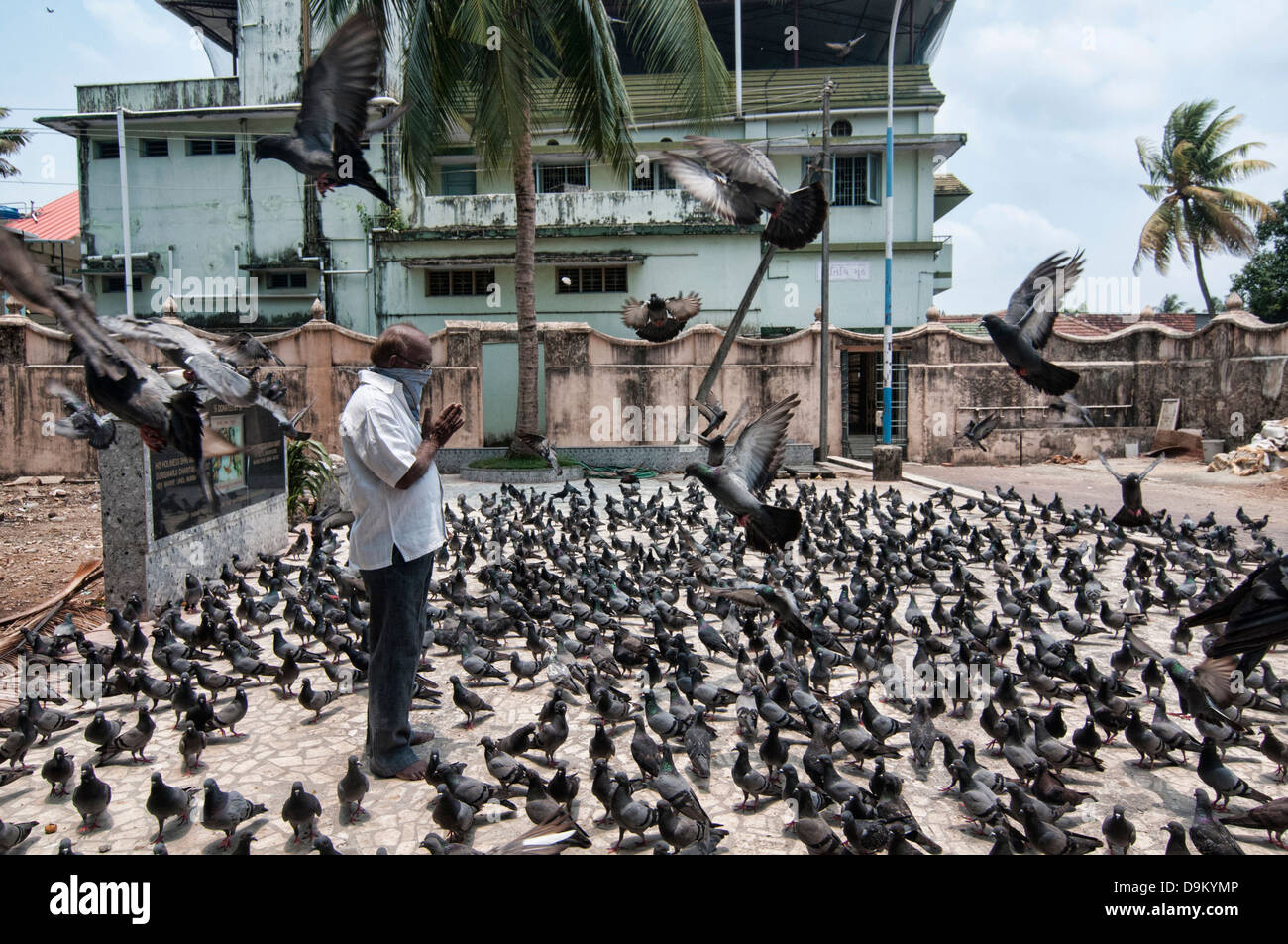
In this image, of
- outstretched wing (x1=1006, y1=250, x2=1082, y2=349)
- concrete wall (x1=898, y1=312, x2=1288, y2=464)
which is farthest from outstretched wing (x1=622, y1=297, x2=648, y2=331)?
outstretched wing (x1=1006, y1=250, x2=1082, y2=349)

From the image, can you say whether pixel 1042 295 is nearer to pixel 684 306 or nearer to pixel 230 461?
pixel 230 461

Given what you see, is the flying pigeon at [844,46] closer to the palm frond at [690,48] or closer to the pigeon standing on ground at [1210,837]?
the palm frond at [690,48]

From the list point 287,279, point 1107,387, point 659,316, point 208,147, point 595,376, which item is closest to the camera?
point 595,376

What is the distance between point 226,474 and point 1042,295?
8159 mm

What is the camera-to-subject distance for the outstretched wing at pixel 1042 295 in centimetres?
652

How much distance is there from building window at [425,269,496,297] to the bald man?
22.6 meters

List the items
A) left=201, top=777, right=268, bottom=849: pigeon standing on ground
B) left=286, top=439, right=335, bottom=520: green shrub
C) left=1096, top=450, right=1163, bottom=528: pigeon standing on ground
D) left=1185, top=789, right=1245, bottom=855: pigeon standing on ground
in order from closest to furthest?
1. left=1185, top=789, right=1245, bottom=855: pigeon standing on ground
2. left=201, top=777, right=268, bottom=849: pigeon standing on ground
3. left=1096, top=450, right=1163, bottom=528: pigeon standing on ground
4. left=286, top=439, right=335, bottom=520: green shrub

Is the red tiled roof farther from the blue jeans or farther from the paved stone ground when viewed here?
the blue jeans

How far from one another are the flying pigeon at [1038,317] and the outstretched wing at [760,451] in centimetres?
157

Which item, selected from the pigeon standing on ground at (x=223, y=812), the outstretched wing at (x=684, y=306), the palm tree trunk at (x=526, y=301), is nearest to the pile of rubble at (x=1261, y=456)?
the outstretched wing at (x=684, y=306)

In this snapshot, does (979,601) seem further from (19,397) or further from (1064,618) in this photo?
(19,397)

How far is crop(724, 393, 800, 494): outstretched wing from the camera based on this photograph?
616 cm

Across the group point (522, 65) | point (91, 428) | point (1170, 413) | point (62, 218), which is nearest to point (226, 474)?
point (91, 428)

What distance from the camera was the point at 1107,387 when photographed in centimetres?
2138
